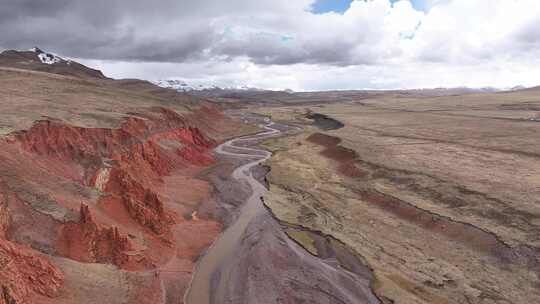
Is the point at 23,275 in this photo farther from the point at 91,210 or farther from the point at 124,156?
the point at 124,156

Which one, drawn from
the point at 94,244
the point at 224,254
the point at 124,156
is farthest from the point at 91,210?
the point at 124,156

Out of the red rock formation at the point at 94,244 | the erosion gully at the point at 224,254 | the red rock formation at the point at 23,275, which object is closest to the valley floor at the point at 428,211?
the erosion gully at the point at 224,254

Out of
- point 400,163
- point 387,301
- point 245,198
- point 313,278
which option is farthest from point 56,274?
point 400,163

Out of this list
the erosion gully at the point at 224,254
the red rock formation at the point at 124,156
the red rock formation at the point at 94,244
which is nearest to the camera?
the red rock formation at the point at 94,244

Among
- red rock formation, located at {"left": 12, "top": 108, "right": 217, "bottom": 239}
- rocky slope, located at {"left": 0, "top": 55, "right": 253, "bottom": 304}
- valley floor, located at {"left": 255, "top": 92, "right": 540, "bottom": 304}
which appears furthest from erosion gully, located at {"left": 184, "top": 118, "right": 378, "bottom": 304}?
red rock formation, located at {"left": 12, "top": 108, "right": 217, "bottom": 239}

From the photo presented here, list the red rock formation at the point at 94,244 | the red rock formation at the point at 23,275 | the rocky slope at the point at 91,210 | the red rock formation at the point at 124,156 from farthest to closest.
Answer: the red rock formation at the point at 124,156 → the red rock formation at the point at 94,244 → the rocky slope at the point at 91,210 → the red rock formation at the point at 23,275

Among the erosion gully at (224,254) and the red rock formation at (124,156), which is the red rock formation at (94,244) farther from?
the red rock formation at (124,156)

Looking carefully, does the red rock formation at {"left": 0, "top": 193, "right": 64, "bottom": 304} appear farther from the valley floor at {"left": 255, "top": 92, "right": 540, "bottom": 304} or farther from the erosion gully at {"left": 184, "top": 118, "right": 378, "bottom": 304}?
the valley floor at {"left": 255, "top": 92, "right": 540, "bottom": 304}
